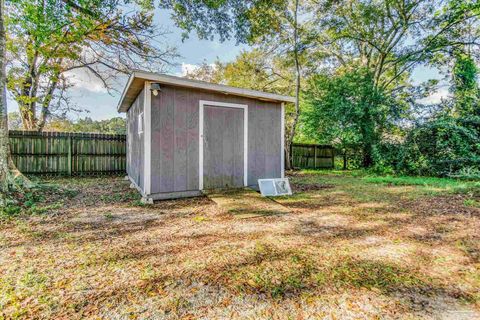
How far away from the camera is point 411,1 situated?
9.44m

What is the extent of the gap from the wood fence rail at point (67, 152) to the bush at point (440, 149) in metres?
10.6

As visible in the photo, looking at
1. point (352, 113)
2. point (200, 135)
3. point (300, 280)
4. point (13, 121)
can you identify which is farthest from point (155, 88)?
point (13, 121)

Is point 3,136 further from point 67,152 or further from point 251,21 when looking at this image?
point 251,21

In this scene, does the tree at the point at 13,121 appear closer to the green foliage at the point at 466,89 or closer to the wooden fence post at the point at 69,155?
the wooden fence post at the point at 69,155

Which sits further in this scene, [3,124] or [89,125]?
[89,125]

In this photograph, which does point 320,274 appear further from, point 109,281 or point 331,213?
point 331,213

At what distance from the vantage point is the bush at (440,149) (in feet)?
25.2

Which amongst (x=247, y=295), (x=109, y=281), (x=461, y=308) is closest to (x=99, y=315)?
(x=109, y=281)

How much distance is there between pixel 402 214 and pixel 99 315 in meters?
4.25

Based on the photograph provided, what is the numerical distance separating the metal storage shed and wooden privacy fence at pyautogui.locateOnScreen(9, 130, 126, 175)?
365cm

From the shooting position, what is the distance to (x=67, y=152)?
8.23 metres

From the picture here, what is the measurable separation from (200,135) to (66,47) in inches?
300

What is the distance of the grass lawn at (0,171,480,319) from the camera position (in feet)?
5.12

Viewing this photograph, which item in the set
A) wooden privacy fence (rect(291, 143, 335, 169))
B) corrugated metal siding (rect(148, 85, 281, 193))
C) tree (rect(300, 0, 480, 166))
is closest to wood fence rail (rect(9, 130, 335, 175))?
corrugated metal siding (rect(148, 85, 281, 193))
